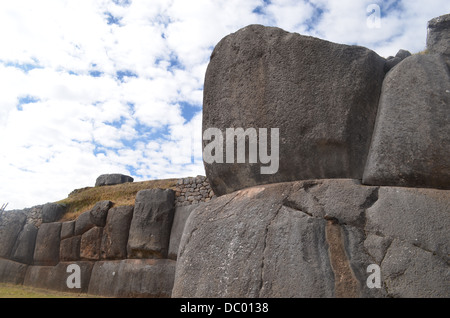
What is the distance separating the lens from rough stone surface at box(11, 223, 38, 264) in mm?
11719

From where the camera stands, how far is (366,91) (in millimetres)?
2869

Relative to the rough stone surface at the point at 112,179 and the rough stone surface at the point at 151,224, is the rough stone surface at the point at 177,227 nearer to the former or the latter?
the rough stone surface at the point at 151,224

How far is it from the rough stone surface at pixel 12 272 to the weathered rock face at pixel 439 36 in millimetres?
11709

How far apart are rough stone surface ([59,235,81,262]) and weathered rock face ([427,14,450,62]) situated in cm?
946

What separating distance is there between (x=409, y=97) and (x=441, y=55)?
0.43 metres

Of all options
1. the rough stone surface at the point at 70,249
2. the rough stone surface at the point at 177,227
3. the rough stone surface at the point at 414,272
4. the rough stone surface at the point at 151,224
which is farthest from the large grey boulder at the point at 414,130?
the rough stone surface at the point at 70,249

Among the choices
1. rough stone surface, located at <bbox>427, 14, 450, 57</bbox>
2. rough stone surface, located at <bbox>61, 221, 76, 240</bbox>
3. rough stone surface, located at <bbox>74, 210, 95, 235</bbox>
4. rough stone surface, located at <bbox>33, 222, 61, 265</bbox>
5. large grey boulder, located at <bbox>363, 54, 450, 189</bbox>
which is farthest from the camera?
rough stone surface, located at <bbox>33, 222, 61, 265</bbox>

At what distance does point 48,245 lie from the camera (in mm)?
11203

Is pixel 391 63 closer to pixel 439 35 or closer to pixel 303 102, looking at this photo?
pixel 439 35

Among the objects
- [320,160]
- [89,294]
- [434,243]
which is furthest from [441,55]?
[89,294]

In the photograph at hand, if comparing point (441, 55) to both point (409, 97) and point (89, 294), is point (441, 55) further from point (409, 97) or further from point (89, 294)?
point (89, 294)

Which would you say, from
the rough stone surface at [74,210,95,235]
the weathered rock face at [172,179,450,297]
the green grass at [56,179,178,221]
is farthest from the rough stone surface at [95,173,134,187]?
the weathered rock face at [172,179,450,297]

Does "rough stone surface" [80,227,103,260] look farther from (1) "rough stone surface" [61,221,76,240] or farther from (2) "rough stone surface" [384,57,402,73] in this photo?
(2) "rough stone surface" [384,57,402,73]

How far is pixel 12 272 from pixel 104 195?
325cm
